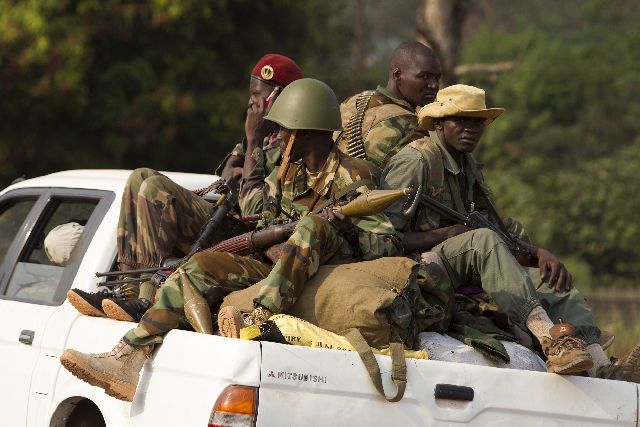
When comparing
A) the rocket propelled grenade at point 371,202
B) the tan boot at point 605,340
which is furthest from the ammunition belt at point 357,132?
the tan boot at point 605,340

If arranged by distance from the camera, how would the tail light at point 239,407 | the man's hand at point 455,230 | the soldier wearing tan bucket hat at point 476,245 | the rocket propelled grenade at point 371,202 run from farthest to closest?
1. the man's hand at point 455,230
2. the soldier wearing tan bucket hat at point 476,245
3. the rocket propelled grenade at point 371,202
4. the tail light at point 239,407

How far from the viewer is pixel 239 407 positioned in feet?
14.8

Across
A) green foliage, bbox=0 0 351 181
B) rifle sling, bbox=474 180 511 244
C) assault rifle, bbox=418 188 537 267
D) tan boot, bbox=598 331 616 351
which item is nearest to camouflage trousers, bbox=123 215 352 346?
assault rifle, bbox=418 188 537 267

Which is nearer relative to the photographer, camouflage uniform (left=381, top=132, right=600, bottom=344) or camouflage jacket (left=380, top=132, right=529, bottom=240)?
camouflage uniform (left=381, top=132, right=600, bottom=344)

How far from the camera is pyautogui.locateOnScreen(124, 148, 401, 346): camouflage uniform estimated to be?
5.15 meters

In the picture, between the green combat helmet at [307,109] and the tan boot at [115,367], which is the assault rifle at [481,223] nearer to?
the green combat helmet at [307,109]

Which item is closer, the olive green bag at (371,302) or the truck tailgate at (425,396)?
the truck tailgate at (425,396)

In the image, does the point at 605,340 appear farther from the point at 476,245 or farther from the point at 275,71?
the point at 275,71

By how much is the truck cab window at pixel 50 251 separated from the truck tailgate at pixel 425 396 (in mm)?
2216

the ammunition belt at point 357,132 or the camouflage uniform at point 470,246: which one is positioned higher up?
the ammunition belt at point 357,132

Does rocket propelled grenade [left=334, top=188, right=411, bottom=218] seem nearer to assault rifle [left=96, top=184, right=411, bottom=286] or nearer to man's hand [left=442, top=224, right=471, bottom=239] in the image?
assault rifle [left=96, top=184, right=411, bottom=286]

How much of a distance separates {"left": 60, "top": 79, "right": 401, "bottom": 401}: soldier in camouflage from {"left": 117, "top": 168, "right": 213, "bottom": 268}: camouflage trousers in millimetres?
589

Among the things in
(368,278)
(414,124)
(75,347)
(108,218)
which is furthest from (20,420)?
(414,124)

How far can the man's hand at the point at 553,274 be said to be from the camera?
610 centimetres
